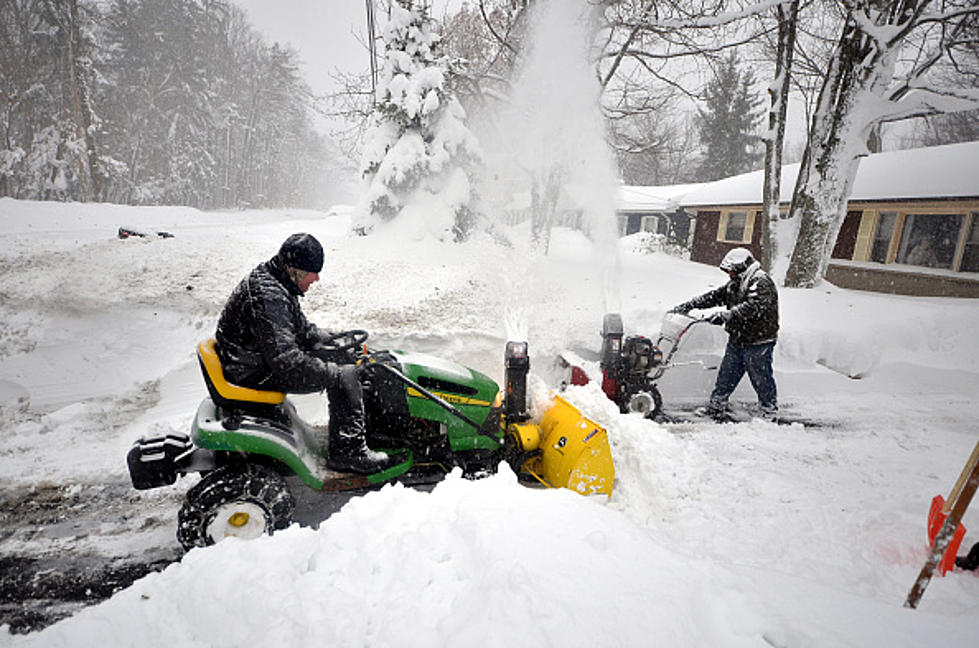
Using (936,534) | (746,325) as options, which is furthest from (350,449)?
(746,325)

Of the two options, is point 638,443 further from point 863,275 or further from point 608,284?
point 863,275

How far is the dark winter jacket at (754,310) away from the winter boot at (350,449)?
4248 millimetres

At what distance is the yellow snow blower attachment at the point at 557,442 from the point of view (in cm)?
308

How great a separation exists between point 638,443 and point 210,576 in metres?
3.07

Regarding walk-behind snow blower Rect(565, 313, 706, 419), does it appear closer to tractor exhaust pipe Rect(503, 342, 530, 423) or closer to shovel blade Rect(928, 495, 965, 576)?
tractor exhaust pipe Rect(503, 342, 530, 423)

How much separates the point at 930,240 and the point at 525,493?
17684 millimetres

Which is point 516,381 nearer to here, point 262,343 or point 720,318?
point 262,343

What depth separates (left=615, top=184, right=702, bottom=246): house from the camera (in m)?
26.2

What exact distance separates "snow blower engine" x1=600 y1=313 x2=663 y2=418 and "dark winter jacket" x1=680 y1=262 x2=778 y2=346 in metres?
0.96

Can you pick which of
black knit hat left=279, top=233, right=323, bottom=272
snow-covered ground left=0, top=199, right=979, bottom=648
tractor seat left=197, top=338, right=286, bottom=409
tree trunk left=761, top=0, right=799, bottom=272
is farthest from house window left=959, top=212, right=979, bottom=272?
tractor seat left=197, top=338, right=286, bottom=409

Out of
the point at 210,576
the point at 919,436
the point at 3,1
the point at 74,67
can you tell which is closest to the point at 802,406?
the point at 919,436

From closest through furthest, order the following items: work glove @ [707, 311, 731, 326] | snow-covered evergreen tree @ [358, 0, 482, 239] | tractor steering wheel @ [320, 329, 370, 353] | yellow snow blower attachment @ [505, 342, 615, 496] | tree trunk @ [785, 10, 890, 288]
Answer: yellow snow blower attachment @ [505, 342, 615, 496] → tractor steering wheel @ [320, 329, 370, 353] → work glove @ [707, 311, 731, 326] → tree trunk @ [785, 10, 890, 288] → snow-covered evergreen tree @ [358, 0, 482, 239]

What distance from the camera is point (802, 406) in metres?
5.84

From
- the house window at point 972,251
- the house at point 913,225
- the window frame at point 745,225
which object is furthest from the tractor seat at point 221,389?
the window frame at point 745,225
